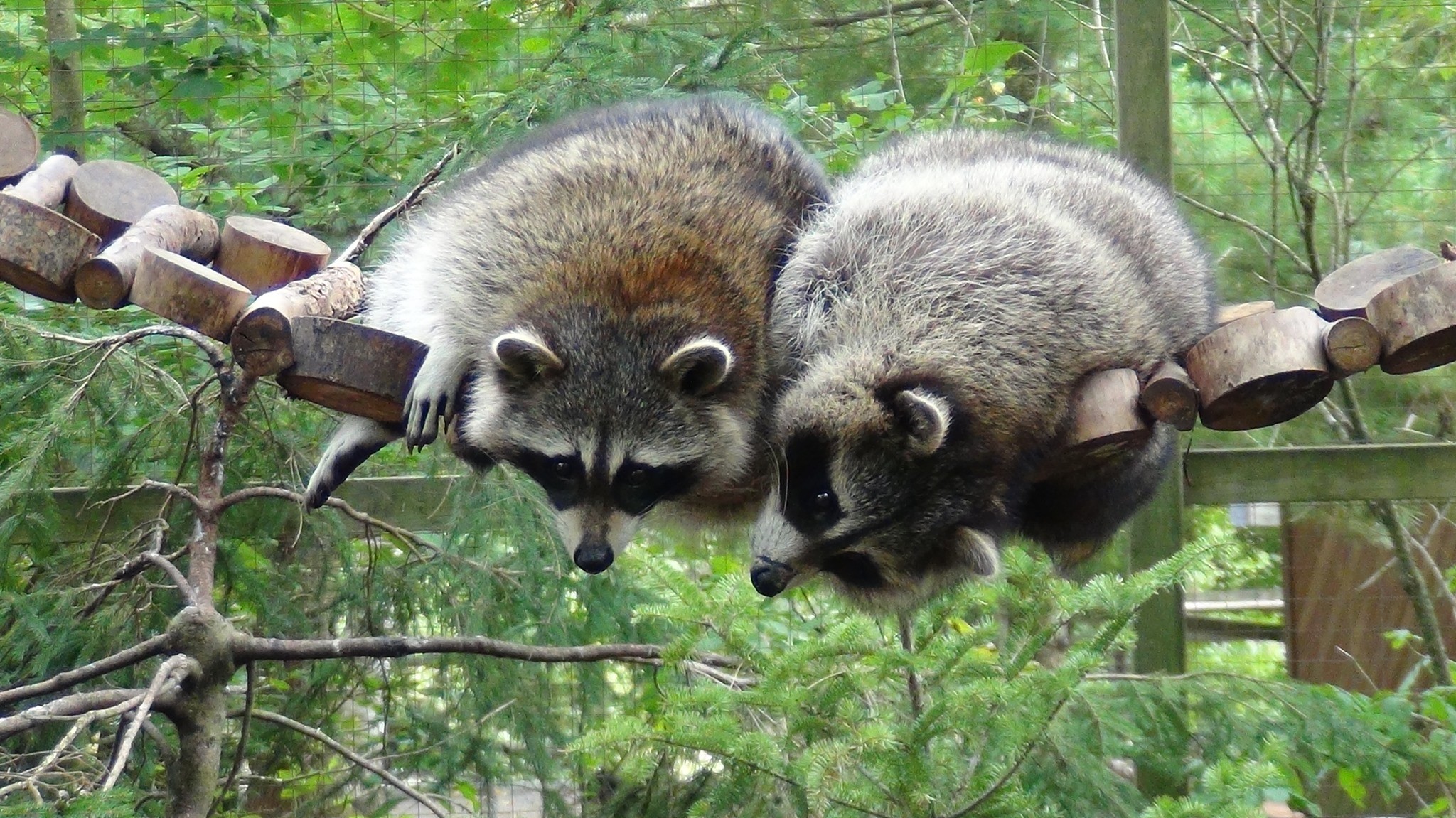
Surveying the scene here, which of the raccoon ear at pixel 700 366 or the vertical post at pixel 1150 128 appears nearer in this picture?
the raccoon ear at pixel 700 366

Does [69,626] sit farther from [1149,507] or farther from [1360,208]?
[1360,208]

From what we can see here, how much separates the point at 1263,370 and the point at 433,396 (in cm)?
155

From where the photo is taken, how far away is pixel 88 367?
3.83 metres

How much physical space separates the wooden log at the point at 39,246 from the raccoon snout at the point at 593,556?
44.2 inches

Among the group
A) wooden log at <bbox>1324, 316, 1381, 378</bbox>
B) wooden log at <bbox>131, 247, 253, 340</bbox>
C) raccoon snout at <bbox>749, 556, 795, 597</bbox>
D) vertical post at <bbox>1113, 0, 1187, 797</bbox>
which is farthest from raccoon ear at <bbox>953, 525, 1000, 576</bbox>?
vertical post at <bbox>1113, 0, 1187, 797</bbox>

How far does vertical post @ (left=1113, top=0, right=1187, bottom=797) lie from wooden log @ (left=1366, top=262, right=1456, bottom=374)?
6.34 feet

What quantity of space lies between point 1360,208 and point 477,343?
4233mm

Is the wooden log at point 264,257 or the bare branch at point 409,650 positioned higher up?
the wooden log at point 264,257

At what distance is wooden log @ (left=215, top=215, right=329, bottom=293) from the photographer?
2764 millimetres

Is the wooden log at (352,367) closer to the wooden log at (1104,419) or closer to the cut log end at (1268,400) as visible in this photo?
the wooden log at (1104,419)

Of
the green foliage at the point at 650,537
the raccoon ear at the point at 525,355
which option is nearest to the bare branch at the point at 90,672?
the green foliage at the point at 650,537

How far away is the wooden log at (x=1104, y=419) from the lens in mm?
2227

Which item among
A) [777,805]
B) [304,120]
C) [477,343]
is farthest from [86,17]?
[777,805]

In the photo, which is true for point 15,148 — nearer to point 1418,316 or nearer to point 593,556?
point 593,556
